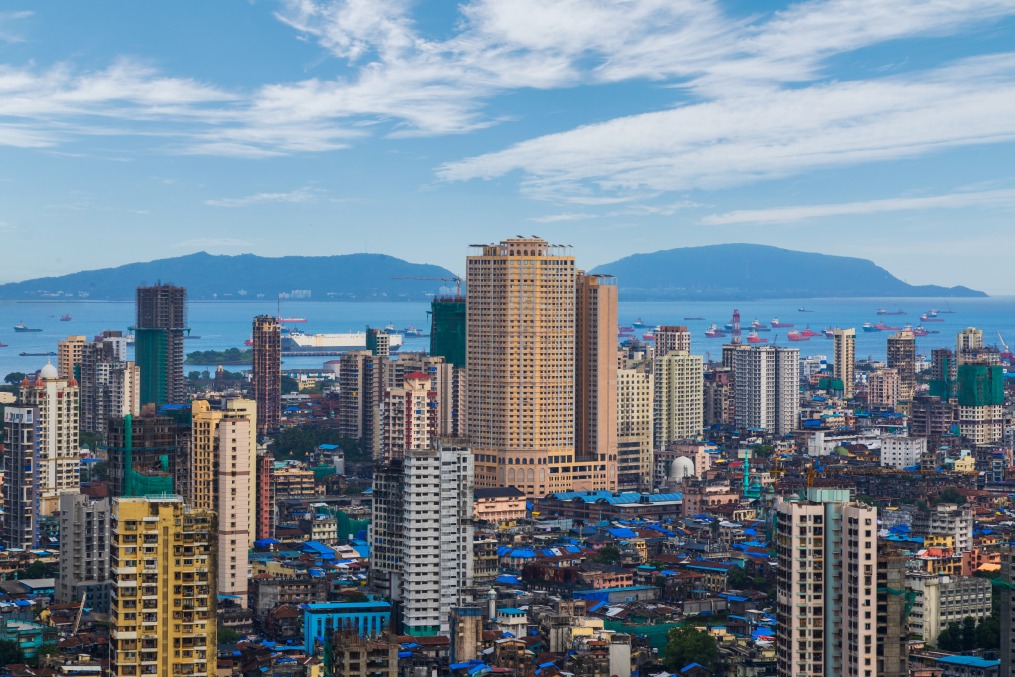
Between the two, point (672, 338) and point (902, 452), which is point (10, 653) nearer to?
point (902, 452)

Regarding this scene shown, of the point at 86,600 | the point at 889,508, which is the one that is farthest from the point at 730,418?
the point at 86,600

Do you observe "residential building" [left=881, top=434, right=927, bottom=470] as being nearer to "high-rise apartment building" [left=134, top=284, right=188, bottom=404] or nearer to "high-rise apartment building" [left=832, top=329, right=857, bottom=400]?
"high-rise apartment building" [left=134, top=284, right=188, bottom=404]

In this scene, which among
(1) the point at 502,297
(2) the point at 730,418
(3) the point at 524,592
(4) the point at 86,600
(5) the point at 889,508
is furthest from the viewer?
(2) the point at 730,418

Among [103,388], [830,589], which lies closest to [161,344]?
[103,388]

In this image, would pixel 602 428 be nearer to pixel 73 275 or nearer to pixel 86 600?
pixel 86 600

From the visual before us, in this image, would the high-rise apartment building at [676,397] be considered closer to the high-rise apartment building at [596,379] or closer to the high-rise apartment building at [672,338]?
the high-rise apartment building at [596,379]

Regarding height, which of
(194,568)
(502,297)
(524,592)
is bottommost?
(524,592)
